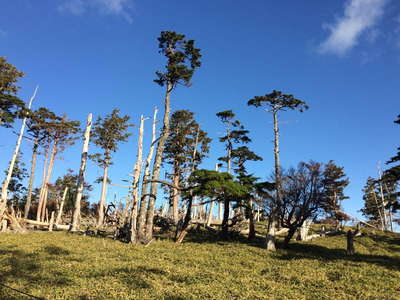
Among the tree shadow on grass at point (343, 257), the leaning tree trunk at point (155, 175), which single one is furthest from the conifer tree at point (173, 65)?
the tree shadow on grass at point (343, 257)

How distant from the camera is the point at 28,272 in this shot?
388 inches

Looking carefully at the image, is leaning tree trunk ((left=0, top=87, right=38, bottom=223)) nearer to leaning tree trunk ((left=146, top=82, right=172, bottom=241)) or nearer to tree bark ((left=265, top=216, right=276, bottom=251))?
leaning tree trunk ((left=146, top=82, right=172, bottom=241))

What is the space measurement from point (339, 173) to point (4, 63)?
1796 inches

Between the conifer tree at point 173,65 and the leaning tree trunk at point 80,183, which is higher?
the conifer tree at point 173,65

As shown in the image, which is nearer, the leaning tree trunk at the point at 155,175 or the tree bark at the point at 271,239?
the tree bark at the point at 271,239

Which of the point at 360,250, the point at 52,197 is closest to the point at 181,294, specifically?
the point at 360,250

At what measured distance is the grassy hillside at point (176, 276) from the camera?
27.9 ft

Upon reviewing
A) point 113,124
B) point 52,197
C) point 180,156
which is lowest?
point 52,197

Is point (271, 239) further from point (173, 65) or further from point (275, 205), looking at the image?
point (173, 65)

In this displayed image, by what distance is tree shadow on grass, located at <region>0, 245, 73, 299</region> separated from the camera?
8562mm

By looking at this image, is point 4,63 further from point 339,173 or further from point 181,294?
point 339,173

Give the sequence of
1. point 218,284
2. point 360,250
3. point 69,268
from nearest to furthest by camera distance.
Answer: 1. point 218,284
2. point 69,268
3. point 360,250

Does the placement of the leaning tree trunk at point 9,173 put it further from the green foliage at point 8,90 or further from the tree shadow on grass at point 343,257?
the tree shadow on grass at point 343,257

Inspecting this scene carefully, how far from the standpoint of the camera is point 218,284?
31.8 ft
